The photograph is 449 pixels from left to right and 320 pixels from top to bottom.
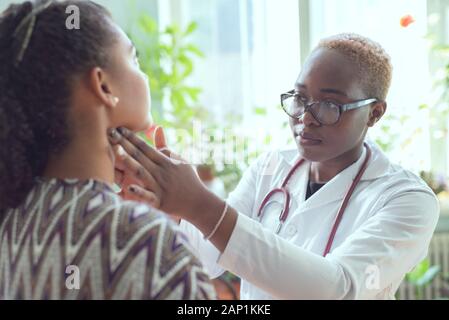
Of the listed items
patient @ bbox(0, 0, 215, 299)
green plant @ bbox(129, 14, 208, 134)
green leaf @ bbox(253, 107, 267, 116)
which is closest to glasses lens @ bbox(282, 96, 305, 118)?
patient @ bbox(0, 0, 215, 299)

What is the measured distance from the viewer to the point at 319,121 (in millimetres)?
1154

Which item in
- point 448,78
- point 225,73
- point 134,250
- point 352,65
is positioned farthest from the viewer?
point 225,73

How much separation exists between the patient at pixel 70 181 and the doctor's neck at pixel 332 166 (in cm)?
59

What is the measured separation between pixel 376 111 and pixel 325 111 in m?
0.13

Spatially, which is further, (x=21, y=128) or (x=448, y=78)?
(x=448, y=78)

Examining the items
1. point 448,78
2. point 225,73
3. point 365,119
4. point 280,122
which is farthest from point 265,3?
point 365,119

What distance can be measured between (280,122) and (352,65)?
4.07ft

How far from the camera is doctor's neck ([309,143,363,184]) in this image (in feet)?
4.14

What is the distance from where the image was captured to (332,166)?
1.28m

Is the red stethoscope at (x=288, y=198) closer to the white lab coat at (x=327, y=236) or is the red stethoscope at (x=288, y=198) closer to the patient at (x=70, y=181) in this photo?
the white lab coat at (x=327, y=236)

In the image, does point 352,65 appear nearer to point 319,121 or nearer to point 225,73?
point 319,121

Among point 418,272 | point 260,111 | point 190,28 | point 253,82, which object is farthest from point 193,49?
point 418,272
